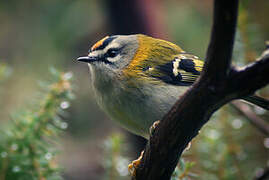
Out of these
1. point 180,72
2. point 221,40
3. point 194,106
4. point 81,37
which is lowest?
point 81,37

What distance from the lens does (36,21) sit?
3438 mm

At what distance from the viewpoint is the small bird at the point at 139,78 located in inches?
67.4

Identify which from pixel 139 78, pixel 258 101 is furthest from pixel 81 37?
pixel 258 101

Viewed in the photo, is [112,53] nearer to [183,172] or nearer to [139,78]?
[139,78]

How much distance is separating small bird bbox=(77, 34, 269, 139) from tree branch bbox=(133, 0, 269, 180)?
0.43m

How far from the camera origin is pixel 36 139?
5.82 feet

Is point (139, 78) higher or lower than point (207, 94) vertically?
lower

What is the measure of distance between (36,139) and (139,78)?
0.56 m

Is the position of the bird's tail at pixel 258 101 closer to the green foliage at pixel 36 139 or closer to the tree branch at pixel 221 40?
the tree branch at pixel 221 40

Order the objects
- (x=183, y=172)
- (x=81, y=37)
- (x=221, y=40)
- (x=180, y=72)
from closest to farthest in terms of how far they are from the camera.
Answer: (x=221, y=40)
(x=183, y=172)
(x=180, y=72)
(x=81, y=37)

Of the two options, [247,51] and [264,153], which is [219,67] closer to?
[247,51]

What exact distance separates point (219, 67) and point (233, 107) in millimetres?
1230

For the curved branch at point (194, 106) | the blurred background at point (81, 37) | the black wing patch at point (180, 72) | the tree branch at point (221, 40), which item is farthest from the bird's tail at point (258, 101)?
the blurred background at point (81, 37)

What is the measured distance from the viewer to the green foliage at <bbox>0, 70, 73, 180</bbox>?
1.74 m
